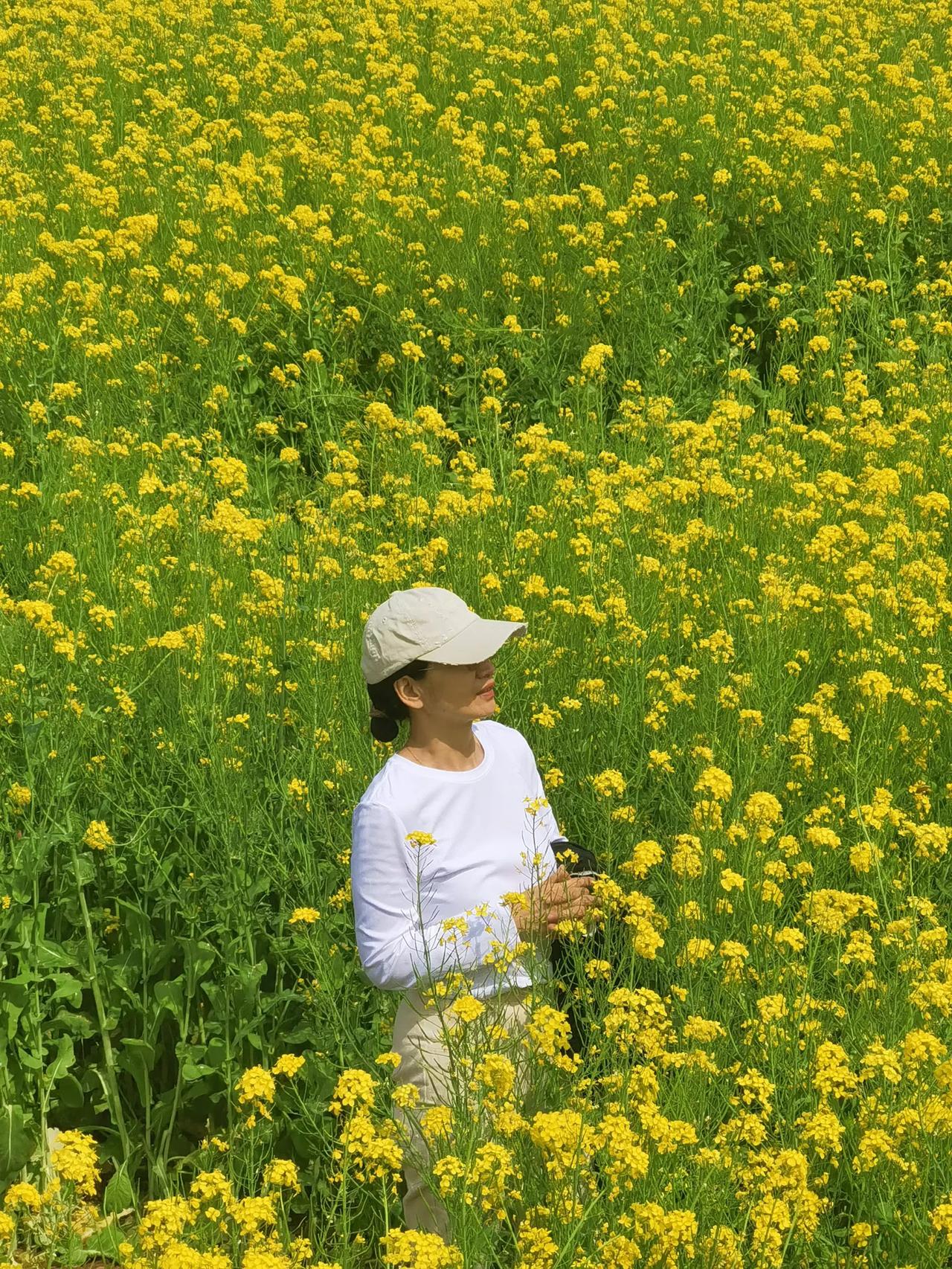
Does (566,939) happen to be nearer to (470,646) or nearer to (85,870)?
(470,646)

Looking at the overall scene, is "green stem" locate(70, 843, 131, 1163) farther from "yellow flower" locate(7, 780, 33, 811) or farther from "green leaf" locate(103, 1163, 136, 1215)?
"yellow flower" locate(7, 780, 33, 811)

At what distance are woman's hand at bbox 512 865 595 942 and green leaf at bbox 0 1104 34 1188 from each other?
5.58 feet

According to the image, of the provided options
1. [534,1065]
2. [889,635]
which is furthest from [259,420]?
[534,1065]

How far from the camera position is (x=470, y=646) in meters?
3.28

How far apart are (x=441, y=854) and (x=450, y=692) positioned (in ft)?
1.18

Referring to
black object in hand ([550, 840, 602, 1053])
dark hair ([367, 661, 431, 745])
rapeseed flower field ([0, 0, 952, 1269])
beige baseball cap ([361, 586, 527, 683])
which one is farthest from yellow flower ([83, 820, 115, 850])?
black object in hand ([550, 840, 602, 1053])

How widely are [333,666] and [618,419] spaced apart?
124 inches

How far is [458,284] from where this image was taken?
25.6ft

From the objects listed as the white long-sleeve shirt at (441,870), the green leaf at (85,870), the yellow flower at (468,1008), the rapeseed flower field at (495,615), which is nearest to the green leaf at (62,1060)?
the rapeseed flower field at (495,615)

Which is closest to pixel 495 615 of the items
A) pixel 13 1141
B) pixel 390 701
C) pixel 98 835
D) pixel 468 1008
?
pixel 98 835

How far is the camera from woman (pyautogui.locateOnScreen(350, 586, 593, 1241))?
3.11 metres

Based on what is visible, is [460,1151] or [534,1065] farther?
[534,1065]

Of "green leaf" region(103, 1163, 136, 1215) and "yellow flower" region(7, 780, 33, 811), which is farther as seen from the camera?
"yellow flower" region(7, 780, 33, 811)

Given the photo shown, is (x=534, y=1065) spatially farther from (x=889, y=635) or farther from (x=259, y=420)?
(x=259, y=420)
